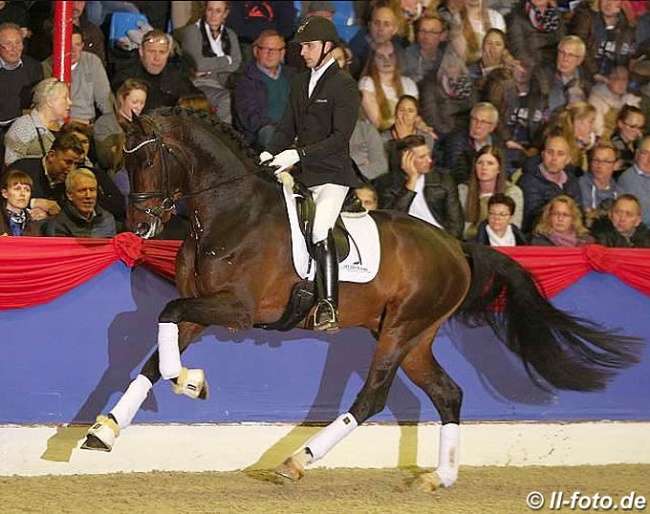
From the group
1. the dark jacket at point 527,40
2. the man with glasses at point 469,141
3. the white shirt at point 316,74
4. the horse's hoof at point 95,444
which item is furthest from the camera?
the dark jacket at point 527,40

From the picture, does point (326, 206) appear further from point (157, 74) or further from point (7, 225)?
point (157, 74)

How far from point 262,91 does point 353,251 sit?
2.88 m

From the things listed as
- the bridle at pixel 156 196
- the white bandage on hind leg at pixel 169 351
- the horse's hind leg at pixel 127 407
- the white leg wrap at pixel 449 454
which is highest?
the bridle at pixel 156 196

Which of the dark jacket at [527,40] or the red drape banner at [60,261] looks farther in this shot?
the dark jacket at [527,40]

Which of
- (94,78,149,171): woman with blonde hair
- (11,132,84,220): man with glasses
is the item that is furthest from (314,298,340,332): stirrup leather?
(94,78,149,171): woman with blonde hair

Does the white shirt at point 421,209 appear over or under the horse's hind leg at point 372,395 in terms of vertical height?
over

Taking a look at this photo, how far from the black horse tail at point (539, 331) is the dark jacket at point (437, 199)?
124 cm

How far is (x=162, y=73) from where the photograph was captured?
29.7ft

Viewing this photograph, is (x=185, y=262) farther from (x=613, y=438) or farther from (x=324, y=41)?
(x=613, y=438)

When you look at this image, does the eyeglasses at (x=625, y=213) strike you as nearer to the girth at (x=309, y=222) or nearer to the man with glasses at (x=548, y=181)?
the man with glasses at (x=548, y=181)

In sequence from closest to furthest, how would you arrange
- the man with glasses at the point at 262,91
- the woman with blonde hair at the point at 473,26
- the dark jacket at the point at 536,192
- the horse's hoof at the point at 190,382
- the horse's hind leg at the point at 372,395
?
the horse's hoof at the point at 190,382 → the horse's hind leg at the point at 372,395 → the man with glasses at the point at 262,91 → the dark jacket at the point at 536,192 → the woman with blonde hair at the point at 473,26

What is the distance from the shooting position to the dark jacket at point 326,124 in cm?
670

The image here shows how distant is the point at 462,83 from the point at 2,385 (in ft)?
16.1

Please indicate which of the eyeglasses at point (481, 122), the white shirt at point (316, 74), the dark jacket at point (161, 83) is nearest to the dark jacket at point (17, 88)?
the dark jacket at point (161, 83)
